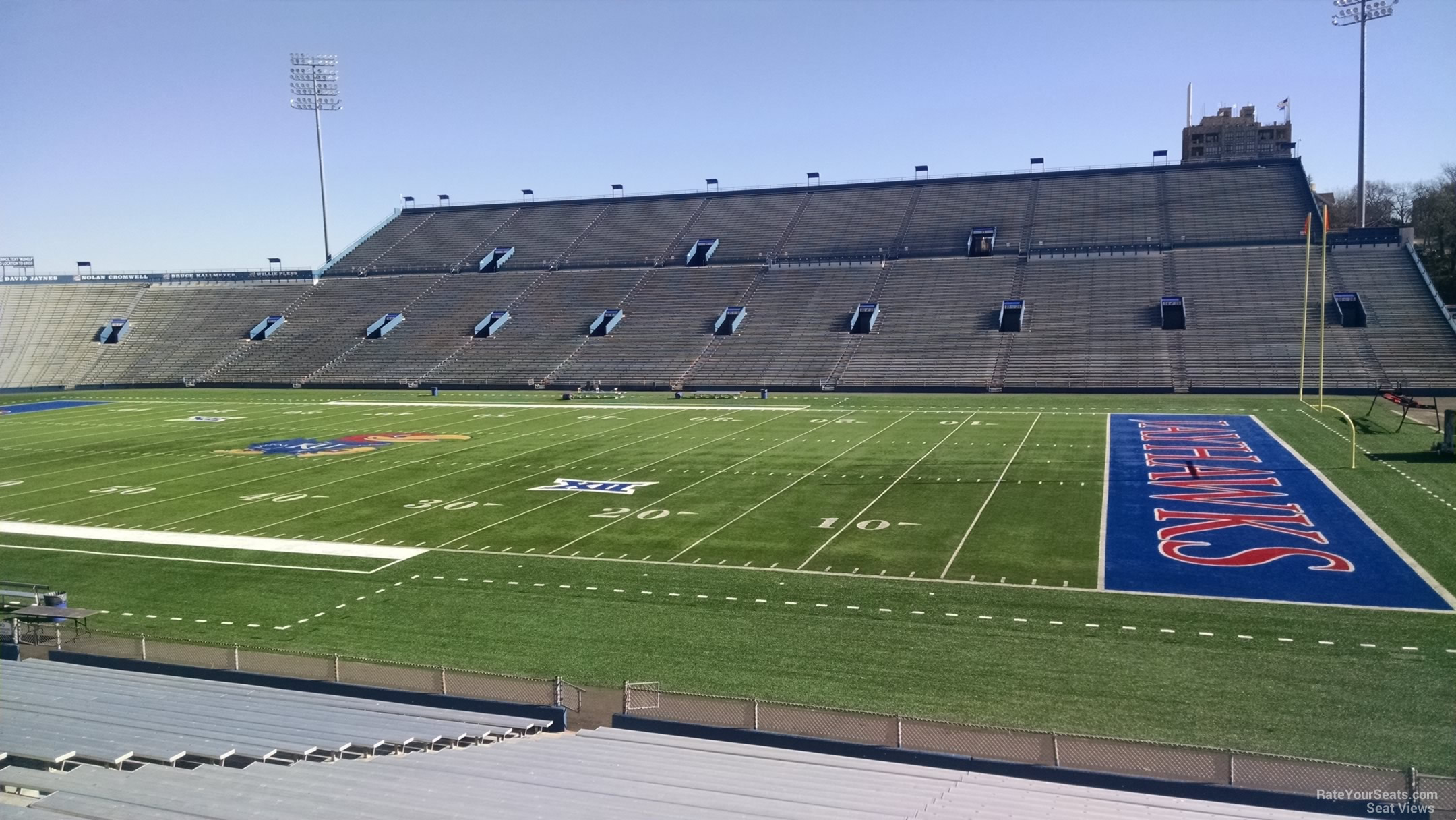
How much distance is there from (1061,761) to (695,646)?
6233mm

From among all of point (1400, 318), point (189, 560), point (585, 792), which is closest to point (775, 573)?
point (585, 792)

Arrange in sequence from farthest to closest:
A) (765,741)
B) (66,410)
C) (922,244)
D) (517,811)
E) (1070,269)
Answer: (922,244) < (1070,269) < (66,410) < (765,741) < (517,811)

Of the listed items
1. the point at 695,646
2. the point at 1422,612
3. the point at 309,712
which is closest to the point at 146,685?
the point at 309,712

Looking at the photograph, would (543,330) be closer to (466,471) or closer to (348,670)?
(466,471)

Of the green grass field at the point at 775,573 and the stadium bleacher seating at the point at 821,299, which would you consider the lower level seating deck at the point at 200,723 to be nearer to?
the green grass field at the point at 775,573

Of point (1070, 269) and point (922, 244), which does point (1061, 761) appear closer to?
point (1070, 269)

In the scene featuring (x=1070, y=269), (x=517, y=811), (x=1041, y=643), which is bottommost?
(x=1041, y=643)

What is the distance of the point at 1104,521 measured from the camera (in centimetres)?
2152

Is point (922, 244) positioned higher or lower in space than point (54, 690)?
higher

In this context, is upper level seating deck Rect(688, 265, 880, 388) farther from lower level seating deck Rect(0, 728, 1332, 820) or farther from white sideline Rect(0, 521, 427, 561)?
lower level seating deck Rect(0, 728, 1332, 820)

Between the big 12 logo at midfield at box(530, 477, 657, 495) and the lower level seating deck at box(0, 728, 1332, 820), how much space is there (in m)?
16.7

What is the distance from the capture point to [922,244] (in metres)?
69.1

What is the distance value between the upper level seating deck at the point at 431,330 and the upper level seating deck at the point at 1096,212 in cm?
3653

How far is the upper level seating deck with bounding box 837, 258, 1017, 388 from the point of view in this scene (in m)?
53.6
